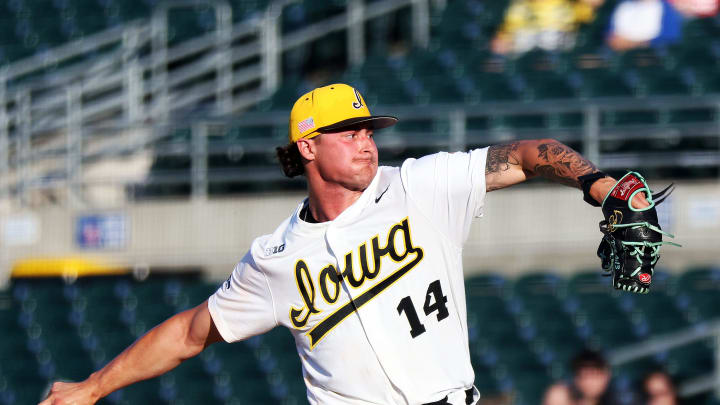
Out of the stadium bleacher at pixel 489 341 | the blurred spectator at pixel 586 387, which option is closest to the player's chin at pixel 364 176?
the blurred spectator at pixel 586 387

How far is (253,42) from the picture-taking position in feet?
39.7

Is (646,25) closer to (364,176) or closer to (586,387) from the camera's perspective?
(586,387)

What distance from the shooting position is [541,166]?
11.8 feet

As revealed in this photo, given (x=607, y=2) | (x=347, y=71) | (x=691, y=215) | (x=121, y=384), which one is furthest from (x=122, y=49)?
(x=121, y=384)

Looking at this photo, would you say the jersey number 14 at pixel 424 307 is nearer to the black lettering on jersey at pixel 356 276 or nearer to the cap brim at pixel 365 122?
the black lettering on jersey at pixel 356 276

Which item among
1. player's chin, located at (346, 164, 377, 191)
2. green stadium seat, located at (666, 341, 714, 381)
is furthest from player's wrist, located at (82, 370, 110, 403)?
green stadium seat, located at (666, 341, 714, 381)

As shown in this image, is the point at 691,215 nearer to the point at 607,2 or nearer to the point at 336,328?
the point at 607,2

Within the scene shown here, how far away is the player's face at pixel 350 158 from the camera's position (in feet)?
13.4

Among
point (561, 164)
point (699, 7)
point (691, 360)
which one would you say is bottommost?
point (691, 360)

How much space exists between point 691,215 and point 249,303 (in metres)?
5.39

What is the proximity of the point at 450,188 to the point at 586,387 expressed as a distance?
164 inches

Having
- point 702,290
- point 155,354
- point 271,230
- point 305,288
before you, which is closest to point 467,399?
point 305,288

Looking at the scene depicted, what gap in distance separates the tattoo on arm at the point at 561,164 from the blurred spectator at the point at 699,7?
783 cm

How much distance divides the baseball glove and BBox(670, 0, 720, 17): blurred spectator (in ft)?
26.3
